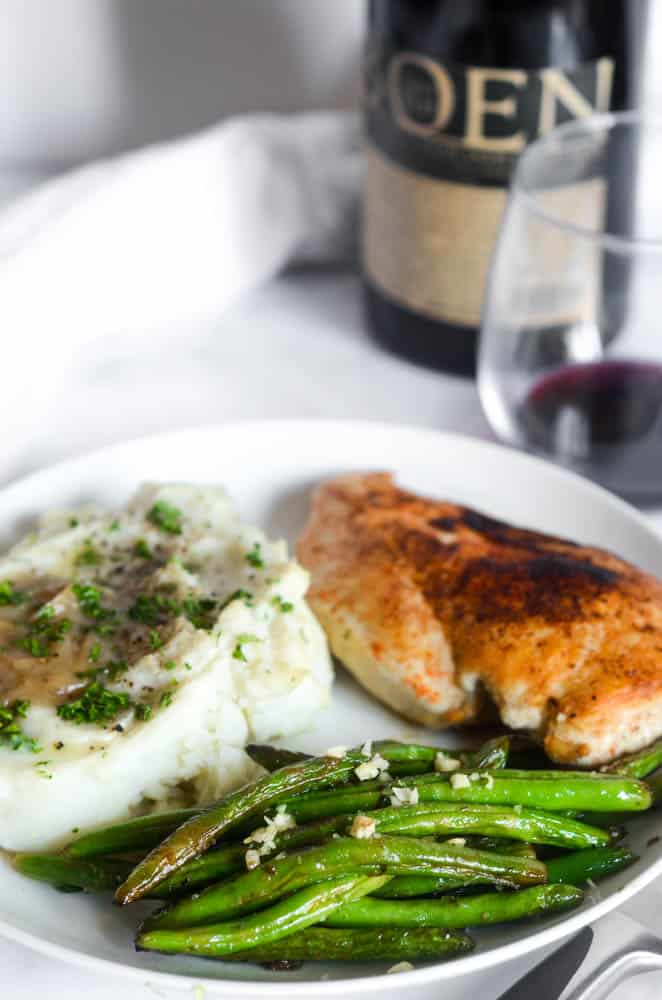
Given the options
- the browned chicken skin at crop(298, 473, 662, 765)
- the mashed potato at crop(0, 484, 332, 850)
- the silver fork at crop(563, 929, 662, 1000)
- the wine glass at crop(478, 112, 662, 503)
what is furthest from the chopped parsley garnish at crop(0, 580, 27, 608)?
the wine glass at crop(478, 112, 662, 503)

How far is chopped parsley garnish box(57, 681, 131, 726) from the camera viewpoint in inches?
84.1

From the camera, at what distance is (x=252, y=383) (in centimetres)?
374

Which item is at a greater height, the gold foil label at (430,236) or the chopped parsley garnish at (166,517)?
the gold foil label at (430,236)

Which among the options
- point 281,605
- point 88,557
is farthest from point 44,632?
point 281,605

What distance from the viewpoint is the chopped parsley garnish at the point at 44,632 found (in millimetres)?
2273

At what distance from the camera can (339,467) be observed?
3.04m

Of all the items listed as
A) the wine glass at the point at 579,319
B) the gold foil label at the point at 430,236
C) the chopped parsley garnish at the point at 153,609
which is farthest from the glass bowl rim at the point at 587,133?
the chopped parsley garnish at the point at 153,609

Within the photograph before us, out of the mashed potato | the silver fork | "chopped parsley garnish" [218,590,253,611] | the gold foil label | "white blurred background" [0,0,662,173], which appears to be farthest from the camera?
"white blurred background" [0,0,662,173]

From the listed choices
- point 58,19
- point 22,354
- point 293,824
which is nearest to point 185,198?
point 22,354

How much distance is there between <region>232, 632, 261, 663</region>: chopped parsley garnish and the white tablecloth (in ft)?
3.98

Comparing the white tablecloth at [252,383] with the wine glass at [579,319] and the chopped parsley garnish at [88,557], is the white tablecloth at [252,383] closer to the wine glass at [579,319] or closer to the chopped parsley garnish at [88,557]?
the wine glass at [579,319]

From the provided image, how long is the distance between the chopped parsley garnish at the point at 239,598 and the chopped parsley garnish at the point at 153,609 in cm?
9

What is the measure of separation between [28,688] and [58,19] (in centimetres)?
287

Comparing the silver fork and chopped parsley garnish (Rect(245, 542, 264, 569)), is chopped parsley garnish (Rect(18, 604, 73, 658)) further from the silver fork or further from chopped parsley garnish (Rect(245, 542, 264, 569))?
the silver fork
